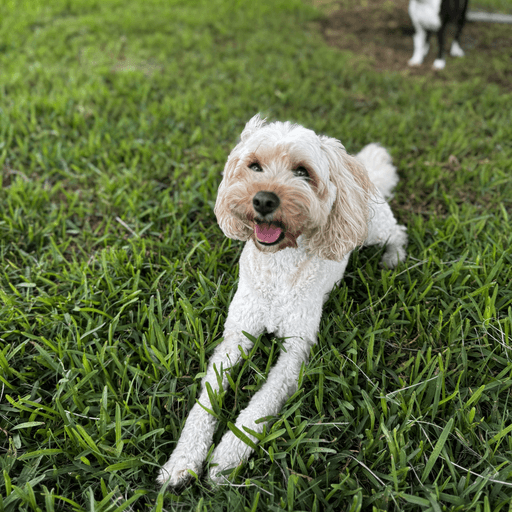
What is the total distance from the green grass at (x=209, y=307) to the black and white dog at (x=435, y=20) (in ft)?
3.36

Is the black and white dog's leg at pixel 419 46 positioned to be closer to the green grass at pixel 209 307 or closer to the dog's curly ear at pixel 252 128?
the green grass at pixel 209 307

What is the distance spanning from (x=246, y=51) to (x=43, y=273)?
15.5 feet

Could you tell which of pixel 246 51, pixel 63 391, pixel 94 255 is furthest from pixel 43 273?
pixel 246 51

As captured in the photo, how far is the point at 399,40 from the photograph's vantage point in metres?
6.29

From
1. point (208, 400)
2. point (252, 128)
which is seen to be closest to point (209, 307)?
point (208, 400)

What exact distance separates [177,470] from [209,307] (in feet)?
2.96

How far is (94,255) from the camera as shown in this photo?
2.71 meters

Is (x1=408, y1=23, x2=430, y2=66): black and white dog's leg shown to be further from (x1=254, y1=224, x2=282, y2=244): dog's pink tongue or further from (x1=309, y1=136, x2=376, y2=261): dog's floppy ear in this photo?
(x1=254, y1=224, x2=282, y2=244): dog's pink tongue

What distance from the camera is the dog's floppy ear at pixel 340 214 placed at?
1.92 metres

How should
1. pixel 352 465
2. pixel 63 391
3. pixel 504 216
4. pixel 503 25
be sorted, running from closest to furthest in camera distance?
1. pixel 352 465
2. pixel 63 391
3. pixel 504 216
4. pixel 503 25

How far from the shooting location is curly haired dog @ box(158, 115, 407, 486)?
1.72 meters

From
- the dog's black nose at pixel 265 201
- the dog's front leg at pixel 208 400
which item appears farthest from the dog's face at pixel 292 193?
the dog's front leg at pixel 208 400

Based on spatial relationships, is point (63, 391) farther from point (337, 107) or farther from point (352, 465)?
point (337, 107)

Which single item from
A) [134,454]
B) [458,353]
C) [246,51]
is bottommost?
[134,454]
